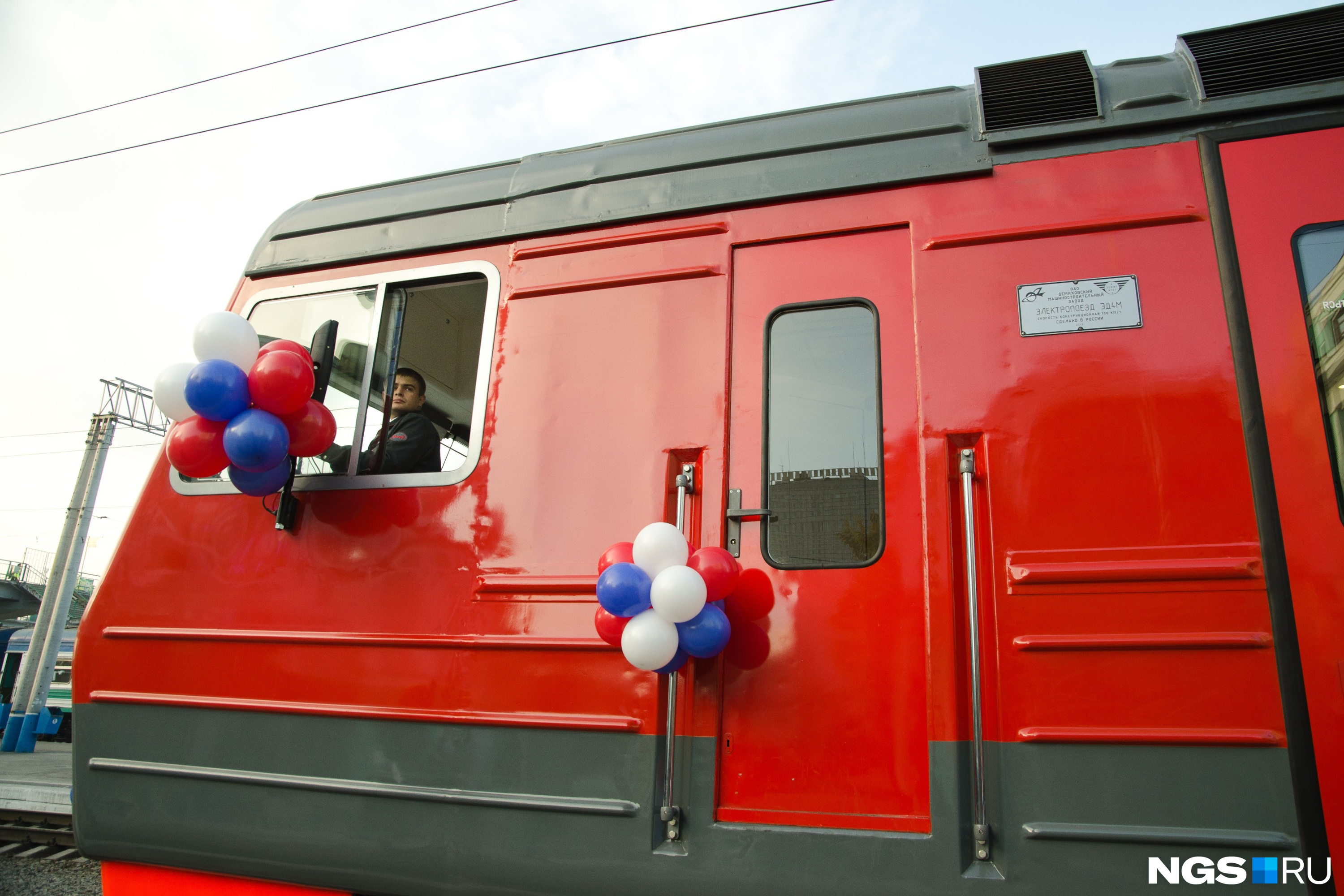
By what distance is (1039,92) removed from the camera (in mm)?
2809

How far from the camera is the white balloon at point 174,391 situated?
292 centimetres

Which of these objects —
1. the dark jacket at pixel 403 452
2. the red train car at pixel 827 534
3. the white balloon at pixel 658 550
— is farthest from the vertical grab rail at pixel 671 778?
the dark jacket at pixel 403 452

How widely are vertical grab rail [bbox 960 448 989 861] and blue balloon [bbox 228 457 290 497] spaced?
2.43 m

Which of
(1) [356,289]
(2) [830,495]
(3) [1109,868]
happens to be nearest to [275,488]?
(1) [356,289]

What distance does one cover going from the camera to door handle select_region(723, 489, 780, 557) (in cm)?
261

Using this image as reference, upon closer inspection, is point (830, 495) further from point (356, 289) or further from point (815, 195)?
point (356, 289)

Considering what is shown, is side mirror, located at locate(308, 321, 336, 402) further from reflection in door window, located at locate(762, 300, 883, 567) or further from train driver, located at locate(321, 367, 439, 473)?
reflection in door window, located at locate(762, 300, 883, 567)

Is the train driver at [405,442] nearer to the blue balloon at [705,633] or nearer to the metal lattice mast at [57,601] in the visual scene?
the blue balloon at [705,633]

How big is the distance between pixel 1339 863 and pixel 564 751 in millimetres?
2126

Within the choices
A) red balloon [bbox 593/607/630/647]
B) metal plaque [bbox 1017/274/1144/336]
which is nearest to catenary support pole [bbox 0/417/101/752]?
red balloon [bbox 593/607/630/647]

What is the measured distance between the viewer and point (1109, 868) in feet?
6.89

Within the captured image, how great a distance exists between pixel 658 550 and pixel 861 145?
1.68 m

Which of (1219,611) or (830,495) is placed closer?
(1219,611)

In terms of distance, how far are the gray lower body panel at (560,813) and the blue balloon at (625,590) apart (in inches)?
19.0
